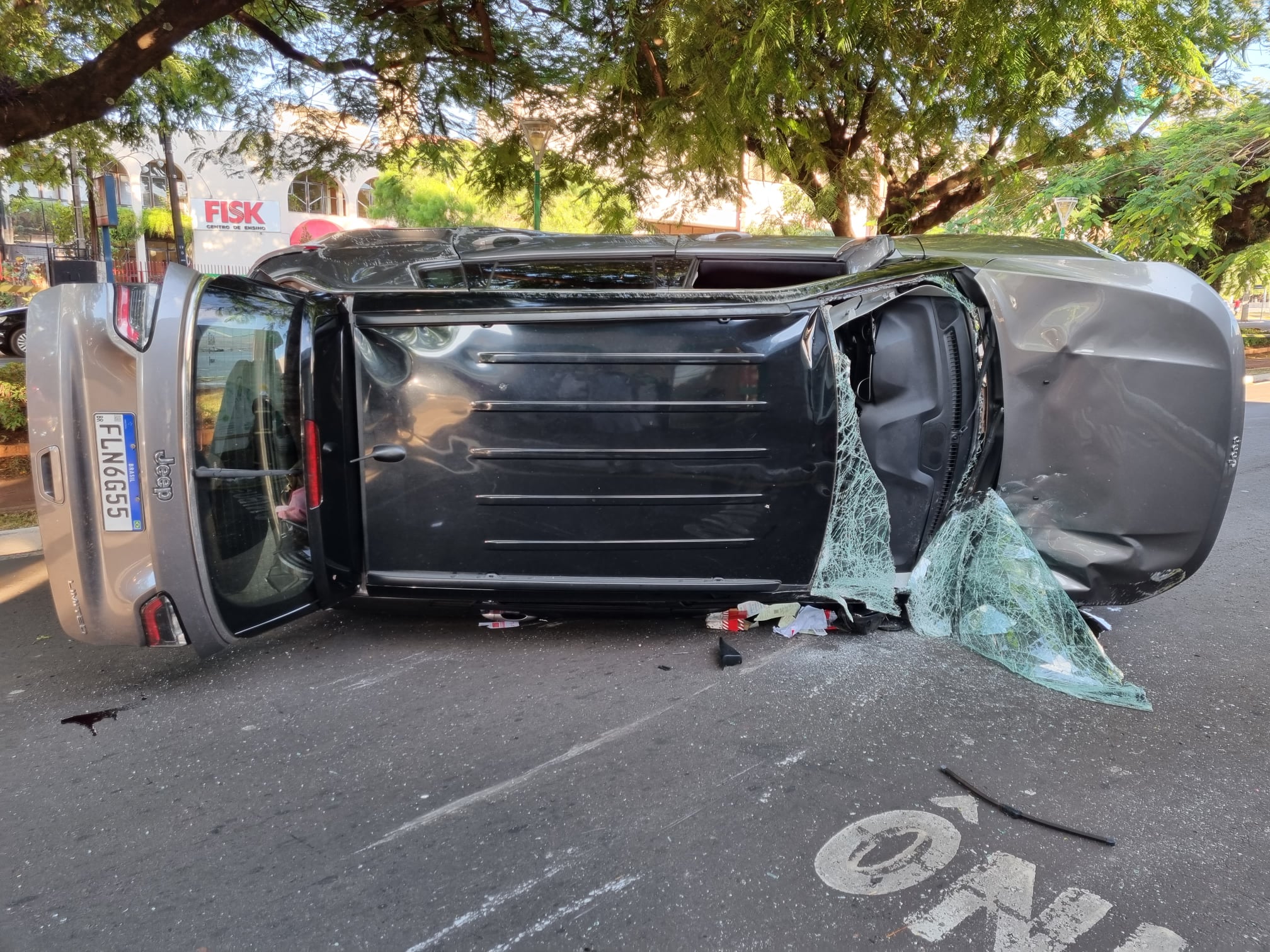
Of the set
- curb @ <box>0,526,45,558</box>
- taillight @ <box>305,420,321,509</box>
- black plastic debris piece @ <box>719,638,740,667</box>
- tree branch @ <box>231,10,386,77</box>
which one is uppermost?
tree branch @ <box>231,10,386,77</box>

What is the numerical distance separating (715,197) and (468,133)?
3048 mm

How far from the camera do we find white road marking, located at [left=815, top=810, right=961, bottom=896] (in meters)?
2.38

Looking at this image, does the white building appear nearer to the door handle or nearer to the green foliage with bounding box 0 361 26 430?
the green foliage with bounding box 0 361 26 430

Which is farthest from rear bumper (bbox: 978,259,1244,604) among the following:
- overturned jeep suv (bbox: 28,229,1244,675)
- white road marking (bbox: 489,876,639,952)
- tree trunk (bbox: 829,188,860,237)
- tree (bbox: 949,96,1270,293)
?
tree (bbox: 949,96,1270,293)

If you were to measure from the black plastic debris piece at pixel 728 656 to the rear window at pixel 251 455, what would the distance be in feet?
6.01

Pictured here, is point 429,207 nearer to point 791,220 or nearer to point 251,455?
point 791,220

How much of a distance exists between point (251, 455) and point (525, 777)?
1691 mm

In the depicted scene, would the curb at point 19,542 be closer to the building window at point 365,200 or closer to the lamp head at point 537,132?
the lamp head at point 537,132

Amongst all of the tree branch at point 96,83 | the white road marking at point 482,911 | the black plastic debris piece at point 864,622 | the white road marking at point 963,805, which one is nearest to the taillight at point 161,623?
the white road marking at point 482,911

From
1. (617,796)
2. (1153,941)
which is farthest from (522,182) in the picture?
(1153,941)

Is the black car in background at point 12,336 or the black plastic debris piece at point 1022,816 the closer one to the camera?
the black plastic debris piece at point 1022,816

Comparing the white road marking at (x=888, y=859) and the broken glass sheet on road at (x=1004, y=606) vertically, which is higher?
the broken glass sheet on road at (x=1004, y=606)

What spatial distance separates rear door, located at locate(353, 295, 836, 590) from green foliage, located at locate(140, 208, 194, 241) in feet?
107

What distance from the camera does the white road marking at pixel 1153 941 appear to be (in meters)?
2.13
